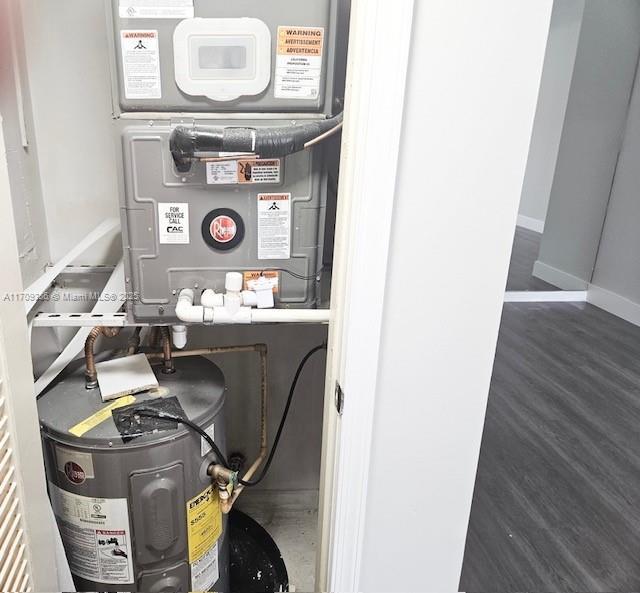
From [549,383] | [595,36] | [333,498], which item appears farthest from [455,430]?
[595,36]

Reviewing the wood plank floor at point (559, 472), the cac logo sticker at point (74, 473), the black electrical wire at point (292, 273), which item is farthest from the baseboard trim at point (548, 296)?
the cac logo sticker at point (74, 473)

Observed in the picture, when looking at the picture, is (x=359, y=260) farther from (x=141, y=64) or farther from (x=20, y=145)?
(x=20, y=145)

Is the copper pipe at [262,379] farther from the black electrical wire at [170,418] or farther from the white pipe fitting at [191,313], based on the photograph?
the white pipe fitting at [191,313]

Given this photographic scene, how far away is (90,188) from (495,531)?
5.68 ft

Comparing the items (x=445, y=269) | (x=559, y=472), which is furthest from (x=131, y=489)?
(x=559, y=472)

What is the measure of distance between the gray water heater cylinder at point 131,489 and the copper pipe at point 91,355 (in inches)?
0.9

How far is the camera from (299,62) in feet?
3.33

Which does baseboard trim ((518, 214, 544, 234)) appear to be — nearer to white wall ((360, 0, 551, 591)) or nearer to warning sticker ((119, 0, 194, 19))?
white wall ((360, 0, 551, 591))

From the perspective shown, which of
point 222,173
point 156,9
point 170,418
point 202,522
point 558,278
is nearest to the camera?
point 156,9

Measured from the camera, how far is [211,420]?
125 cm

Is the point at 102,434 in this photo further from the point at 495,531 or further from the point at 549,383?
the point at 549,383

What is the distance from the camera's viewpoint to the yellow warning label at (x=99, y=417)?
1129 mm

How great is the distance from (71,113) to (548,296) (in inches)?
147

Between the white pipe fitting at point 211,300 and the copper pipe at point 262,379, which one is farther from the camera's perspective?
the copper pipe at point 262,379
